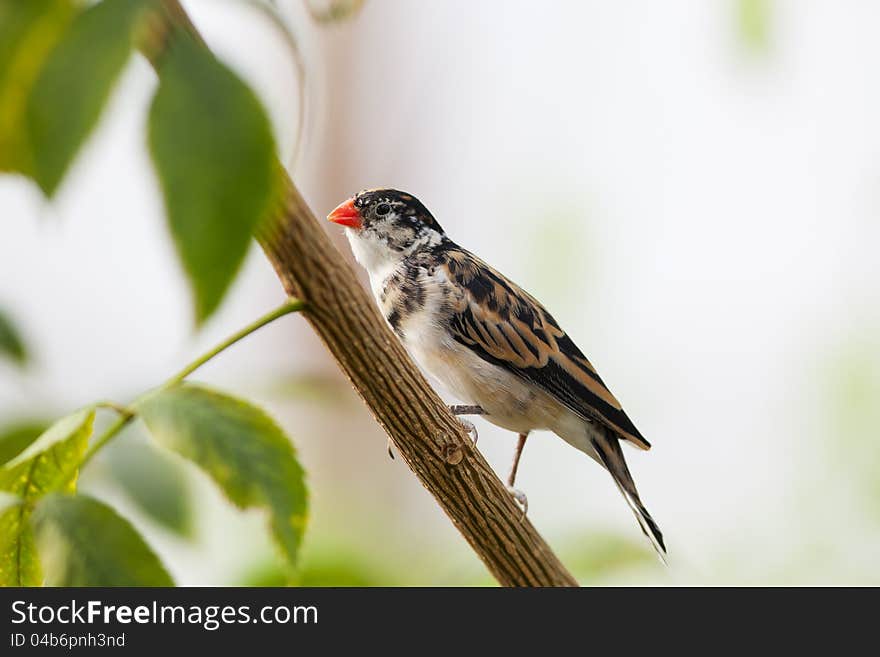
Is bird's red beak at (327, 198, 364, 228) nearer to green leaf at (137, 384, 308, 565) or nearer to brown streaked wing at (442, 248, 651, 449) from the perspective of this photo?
brown streaked wing at (442, 248, 651, 449)

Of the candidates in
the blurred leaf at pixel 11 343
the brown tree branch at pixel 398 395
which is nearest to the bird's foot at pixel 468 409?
the brown tree branch at pixel 398 395

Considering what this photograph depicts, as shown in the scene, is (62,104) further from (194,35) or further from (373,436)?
(373,436)

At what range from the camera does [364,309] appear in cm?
110

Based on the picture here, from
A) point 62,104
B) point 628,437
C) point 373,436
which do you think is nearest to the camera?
point 62,104

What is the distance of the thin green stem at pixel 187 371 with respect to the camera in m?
0.96

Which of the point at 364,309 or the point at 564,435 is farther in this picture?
the point at 564,435

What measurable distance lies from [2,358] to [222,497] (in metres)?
0.48

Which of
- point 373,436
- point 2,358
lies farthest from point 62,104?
point 373,436

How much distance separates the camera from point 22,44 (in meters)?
0.59

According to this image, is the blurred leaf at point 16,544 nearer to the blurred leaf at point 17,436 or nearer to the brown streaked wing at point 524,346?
the blurred leaf at point 17,436

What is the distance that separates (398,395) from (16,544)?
49 cm

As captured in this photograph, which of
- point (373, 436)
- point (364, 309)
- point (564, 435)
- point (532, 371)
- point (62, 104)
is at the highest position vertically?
point (62, 104)

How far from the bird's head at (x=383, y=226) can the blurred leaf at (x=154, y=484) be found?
4.74ft

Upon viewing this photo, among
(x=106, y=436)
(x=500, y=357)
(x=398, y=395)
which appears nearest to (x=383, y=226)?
(x=500, y=357)
